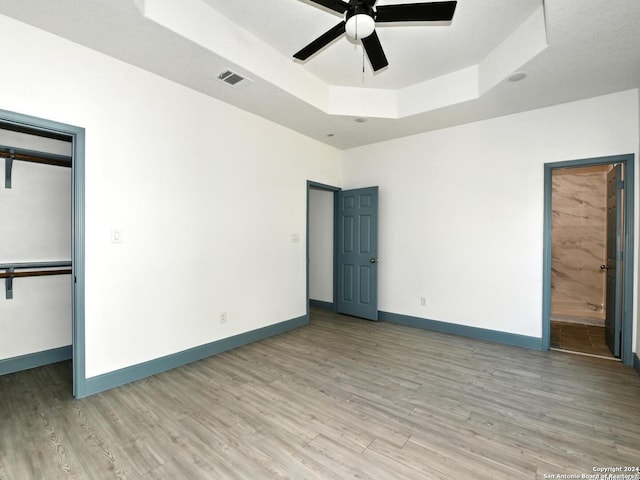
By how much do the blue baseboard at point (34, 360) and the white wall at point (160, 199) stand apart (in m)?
1.06

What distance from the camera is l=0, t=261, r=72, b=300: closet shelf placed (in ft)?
9.60

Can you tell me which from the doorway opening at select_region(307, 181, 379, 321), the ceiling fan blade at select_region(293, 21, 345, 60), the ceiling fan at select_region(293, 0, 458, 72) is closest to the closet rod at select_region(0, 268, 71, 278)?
the doorway opening at select_region(307, 181, 379, 321)

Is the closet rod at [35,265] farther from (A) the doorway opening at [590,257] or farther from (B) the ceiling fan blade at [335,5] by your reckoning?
(A) the doorway opening at [590,257]

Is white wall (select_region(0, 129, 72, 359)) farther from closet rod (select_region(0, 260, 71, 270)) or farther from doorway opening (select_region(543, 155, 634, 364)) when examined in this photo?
doorway opening (select_region(543, 155, 634, 364))

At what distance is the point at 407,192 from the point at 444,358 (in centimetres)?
243

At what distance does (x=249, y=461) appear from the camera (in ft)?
6.14

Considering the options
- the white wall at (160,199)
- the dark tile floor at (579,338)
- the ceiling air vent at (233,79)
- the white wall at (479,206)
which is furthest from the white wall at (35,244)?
the dark tile floor at (579,338)

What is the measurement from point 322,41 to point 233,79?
123cm

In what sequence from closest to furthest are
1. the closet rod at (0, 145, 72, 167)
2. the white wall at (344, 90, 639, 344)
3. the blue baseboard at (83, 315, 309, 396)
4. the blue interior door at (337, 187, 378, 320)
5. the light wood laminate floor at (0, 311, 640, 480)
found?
the light wood laminate floor at (0, 311, 640, 480), the blue baseboard at (83, 315, 309, 396), the closet rod at (0, 145, 72, 167), the white wall at (344, 90, 639, 344), the blue interior door at (337, 187, 378, 320)

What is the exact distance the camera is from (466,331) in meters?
4.18

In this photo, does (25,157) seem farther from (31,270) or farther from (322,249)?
(322,249)

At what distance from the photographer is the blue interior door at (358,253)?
16.0 feet

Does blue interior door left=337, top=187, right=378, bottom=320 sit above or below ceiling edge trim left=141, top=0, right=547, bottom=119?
below

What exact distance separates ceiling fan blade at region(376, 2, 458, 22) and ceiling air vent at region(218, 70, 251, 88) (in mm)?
1509
